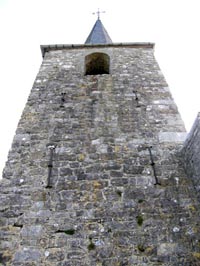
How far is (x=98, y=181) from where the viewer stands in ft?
17.7

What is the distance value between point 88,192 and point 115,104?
263 cm

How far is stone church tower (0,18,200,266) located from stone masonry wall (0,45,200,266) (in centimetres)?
2

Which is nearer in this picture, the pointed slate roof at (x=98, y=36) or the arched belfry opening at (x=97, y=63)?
the arched belfry opening at (x=97, y=63)

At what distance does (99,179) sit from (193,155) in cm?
177

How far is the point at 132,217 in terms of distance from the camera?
4867 millimetres

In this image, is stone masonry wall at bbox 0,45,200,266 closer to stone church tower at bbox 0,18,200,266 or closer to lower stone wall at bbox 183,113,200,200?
stone church tower at bbox 0,18,200,266

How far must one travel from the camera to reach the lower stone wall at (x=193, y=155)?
203 inches

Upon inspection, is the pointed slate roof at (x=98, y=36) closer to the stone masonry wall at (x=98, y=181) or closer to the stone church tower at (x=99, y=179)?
the stone church tower at (x=99, y=179)

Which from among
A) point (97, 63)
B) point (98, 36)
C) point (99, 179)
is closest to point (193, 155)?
point (99, 179)

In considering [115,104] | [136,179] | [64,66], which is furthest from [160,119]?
[64,66]

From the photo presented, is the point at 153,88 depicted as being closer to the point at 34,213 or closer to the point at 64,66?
the point at 64,66

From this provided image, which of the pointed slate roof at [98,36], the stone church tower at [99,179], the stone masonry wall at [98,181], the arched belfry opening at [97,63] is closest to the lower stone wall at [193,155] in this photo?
the stone church tower at [99,179]

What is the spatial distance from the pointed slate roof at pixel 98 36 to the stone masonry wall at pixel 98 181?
181 inches

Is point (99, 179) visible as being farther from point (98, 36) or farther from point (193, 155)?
point (98, 36)
